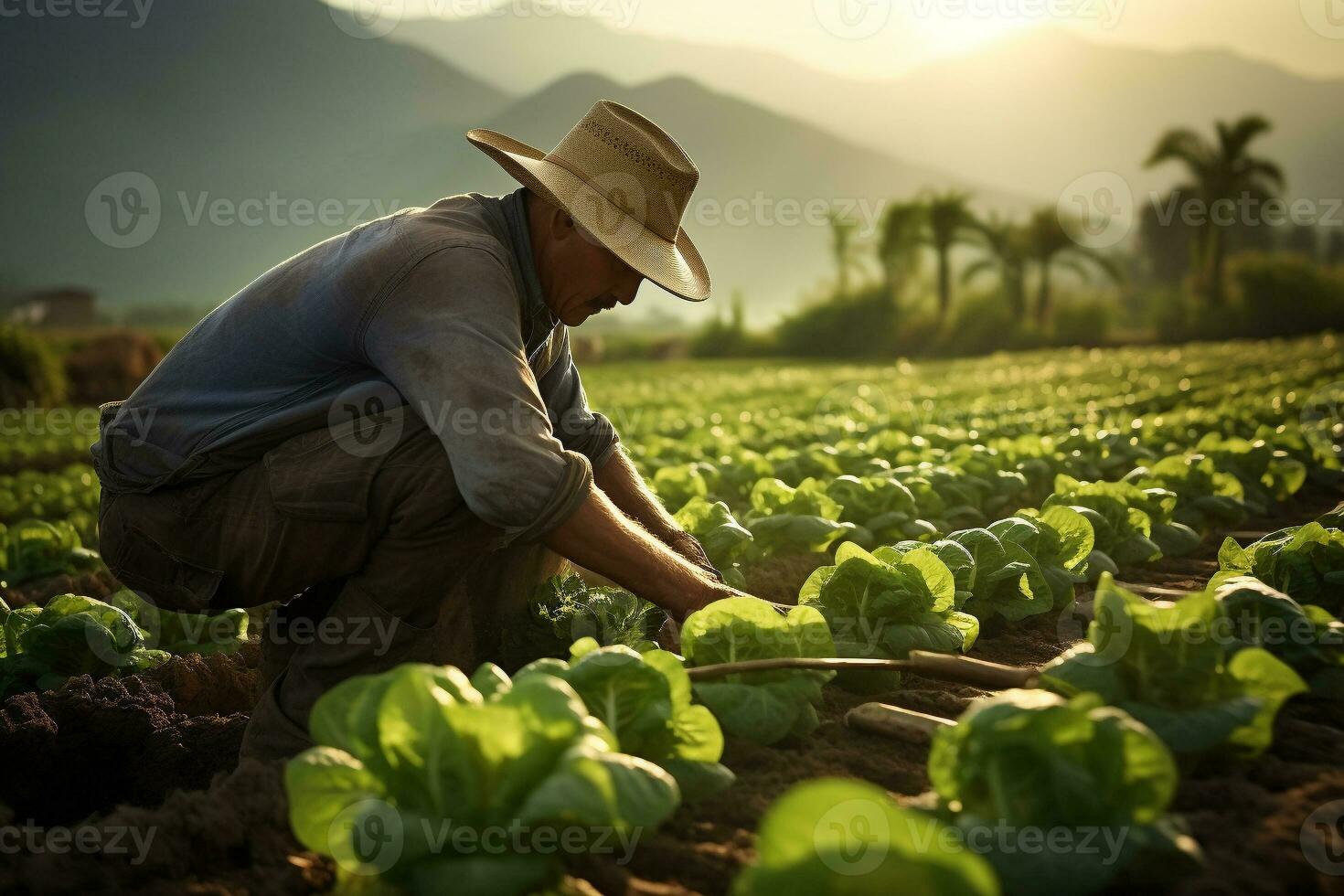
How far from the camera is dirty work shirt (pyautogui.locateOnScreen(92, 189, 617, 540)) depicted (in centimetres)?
215

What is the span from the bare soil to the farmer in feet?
1.05

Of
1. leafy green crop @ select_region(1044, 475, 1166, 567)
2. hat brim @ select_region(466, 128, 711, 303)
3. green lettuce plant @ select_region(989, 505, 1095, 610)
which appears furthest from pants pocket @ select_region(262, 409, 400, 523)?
leafy green crop @ select_region(1044, 475, 1166, 567)

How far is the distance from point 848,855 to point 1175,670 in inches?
37.8

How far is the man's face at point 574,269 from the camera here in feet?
8.60

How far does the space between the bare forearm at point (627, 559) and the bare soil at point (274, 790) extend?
0.34 m

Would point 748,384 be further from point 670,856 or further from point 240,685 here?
point 670,856

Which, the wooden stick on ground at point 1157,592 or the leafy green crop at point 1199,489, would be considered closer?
the wooden stick on ground at point 1157,592

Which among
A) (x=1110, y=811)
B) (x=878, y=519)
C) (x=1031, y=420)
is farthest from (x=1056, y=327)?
(x=1110, y=811)
